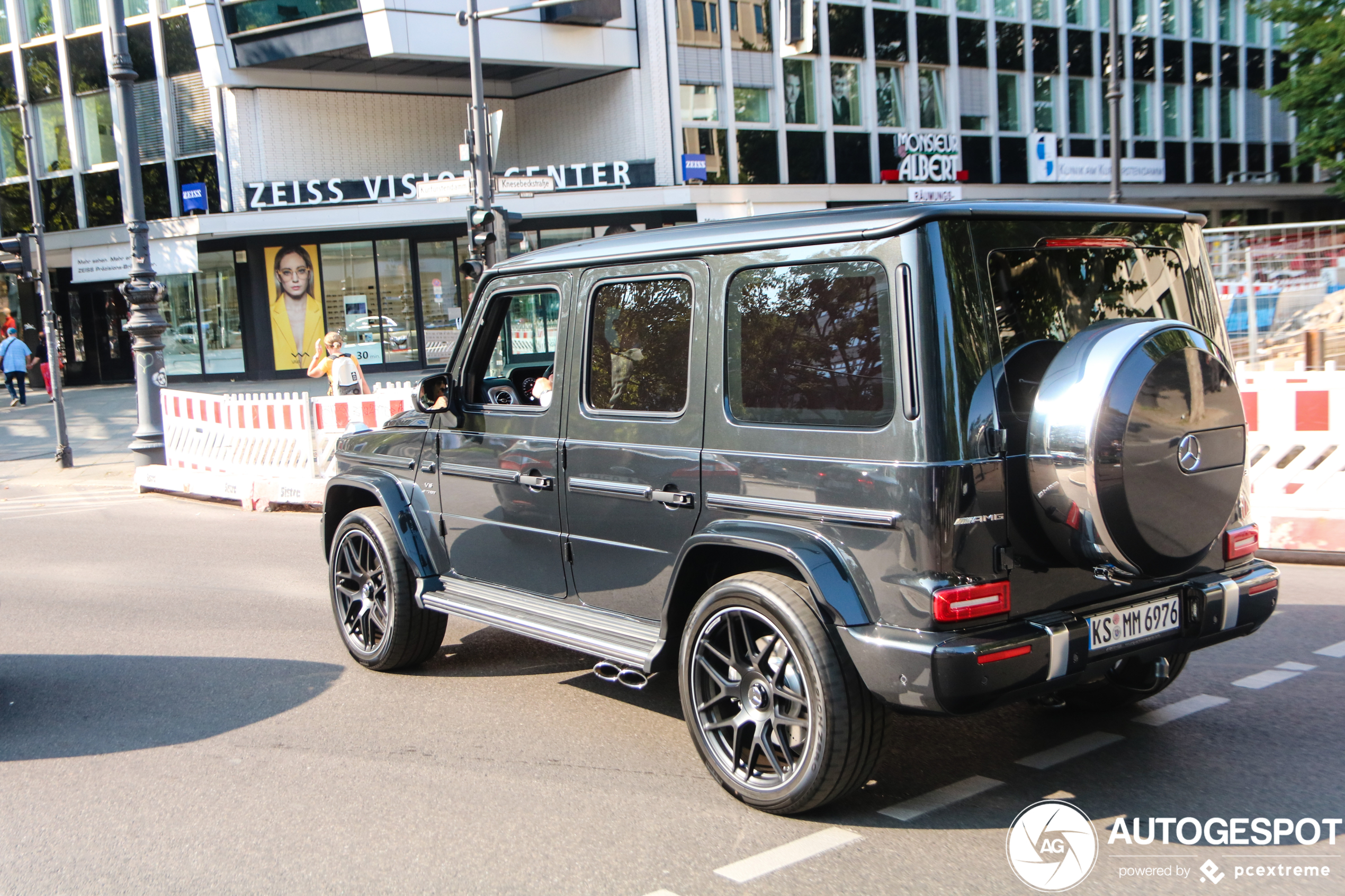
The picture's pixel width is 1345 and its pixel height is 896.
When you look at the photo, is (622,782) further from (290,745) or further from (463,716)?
(290,745)

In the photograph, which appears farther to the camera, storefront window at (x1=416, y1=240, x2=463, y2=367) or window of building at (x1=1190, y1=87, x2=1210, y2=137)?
window of building at (x1=1190, y1=87, x2=1210, y2=137)

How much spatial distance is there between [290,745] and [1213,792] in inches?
135

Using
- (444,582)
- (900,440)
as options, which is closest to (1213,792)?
(900,440)

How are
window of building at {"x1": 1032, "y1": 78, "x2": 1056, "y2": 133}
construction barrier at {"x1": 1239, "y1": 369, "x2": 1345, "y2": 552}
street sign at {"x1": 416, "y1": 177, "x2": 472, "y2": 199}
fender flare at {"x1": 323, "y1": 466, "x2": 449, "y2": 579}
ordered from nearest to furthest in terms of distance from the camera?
fender flare at {"x1": 323, "y1": 466, "x2": 449, "y2": 579} < construction barrier at {"x1": 1239, "y1": 369, "x2": 1345, "y2": 552} < street sign at {"x1": 416, "y1": 177, "x2": 472, "y2": 199} < window of building at {"x1": 1032, "y1": 78, "x2": 1056, "y2": 133}

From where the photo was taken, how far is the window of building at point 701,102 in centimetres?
2830

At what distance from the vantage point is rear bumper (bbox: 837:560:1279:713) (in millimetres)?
3447

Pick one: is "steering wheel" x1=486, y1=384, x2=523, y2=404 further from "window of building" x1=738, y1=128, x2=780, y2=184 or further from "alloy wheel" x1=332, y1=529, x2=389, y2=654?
"window of building" x1=738, y1=128, x2=780, y2=184

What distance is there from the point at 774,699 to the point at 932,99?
30.0 m

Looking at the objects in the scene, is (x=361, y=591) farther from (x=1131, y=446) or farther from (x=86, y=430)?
(x=86, y=430)

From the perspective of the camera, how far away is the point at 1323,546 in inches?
303

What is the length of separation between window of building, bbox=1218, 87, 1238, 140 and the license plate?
38654mm

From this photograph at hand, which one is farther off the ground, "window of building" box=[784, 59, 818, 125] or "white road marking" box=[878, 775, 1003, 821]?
"window of building" box=[784, 59, 818, 125]

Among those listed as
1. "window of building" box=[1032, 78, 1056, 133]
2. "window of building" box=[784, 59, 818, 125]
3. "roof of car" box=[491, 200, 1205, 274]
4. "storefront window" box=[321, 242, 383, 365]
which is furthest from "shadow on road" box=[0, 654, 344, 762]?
"window of building" box=[1032, 78, 1056, 133]

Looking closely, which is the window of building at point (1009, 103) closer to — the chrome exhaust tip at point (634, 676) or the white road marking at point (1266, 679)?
the white road marking at point (1266, 679)
